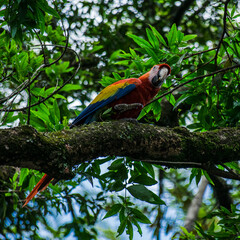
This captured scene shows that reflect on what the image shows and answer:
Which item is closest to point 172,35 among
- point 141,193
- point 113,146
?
point 113,146

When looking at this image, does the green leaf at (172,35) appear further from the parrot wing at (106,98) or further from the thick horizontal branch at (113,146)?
the thick horizontal branch at (113,146)

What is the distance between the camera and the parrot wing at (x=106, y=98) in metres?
2.71

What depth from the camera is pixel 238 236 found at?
2.36 meters

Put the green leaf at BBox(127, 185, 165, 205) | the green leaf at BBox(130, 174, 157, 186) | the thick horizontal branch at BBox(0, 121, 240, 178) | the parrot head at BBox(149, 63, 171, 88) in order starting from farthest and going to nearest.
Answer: the parrot head at BBox(149, 63, 171, 88)
the green leaf at BBox(130, 174, 157, 186)
the green leaf at BBox(127, 185, 165, 205)
the thick horizontal branch at BBox(0, 121, 240, 178)

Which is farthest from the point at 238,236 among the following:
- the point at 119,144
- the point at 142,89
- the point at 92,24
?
the point at 92,24

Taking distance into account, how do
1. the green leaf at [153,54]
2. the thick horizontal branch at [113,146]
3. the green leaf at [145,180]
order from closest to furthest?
the thick horizontal branch at [113,146]
the green leaf at [145,180]
the green leaf at [153,54]

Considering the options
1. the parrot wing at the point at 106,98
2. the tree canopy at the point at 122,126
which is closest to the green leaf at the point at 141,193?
the tree canopy at the point at 122,126

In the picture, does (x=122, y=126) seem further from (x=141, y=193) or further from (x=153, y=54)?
(x=153, y=54)

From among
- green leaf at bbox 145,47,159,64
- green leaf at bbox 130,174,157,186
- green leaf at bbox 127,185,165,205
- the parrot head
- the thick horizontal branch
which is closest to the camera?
the thick horizontal branch

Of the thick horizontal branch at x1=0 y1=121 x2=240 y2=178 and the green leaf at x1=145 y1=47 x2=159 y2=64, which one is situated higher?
the green leaf at x1=145 y1=47 x2=159 y2=64

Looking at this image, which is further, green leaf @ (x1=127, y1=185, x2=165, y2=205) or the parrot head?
the parrot head

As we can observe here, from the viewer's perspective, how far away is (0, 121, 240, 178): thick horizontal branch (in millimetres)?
1485

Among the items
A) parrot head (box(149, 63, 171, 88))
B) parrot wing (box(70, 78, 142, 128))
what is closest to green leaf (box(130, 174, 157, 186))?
parrot wing (box(70, 78, 142, 128))

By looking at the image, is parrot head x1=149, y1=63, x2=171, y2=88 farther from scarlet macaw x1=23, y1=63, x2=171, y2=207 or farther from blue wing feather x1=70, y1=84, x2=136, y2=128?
blue wing feather x1=70, y1=84, x2=136, y2=128
